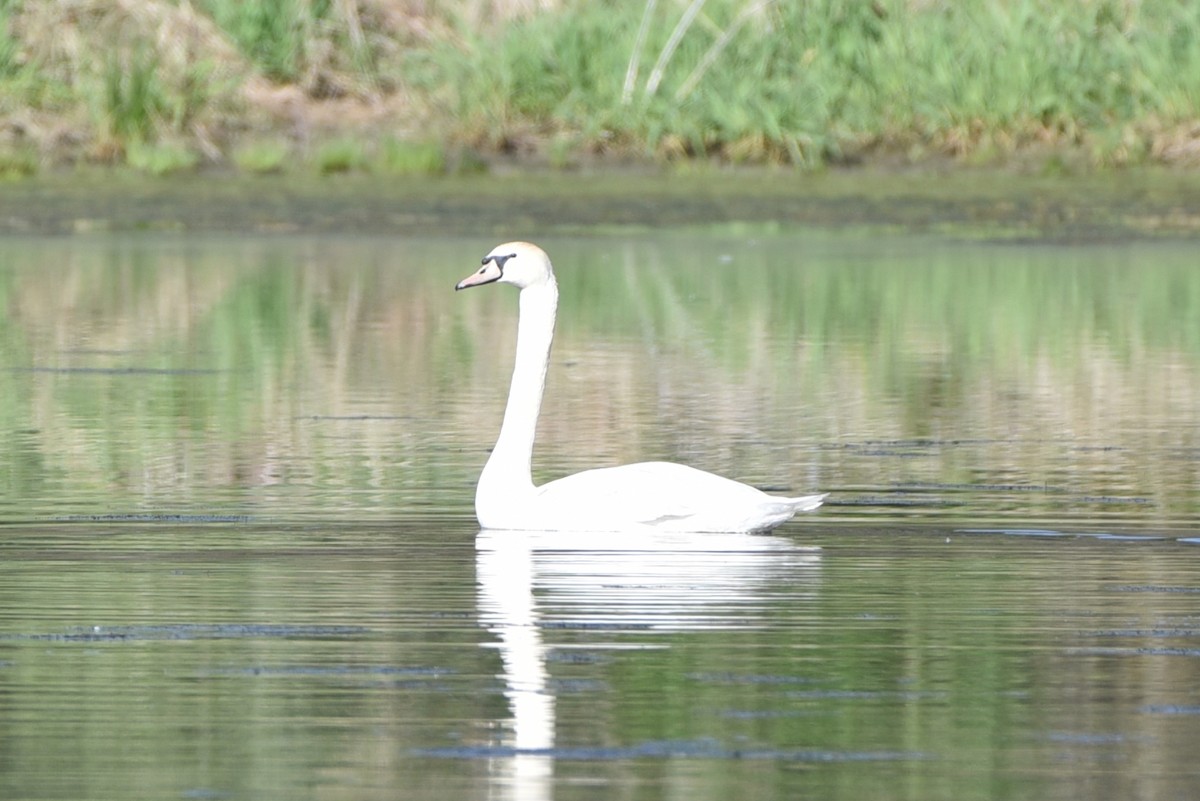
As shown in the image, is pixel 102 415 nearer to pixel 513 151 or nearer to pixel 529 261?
pixel 529 261

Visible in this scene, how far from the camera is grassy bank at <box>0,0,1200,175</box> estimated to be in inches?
957

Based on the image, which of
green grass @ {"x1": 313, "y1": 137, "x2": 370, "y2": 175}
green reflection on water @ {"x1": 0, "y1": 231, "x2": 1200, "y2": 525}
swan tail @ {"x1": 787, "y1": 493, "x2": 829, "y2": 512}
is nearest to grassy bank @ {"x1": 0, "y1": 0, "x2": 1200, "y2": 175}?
green grass @ {"x1": 313, "y1": 137, "x2": 370, "y2": 175}

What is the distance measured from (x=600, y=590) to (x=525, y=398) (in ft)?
6.27

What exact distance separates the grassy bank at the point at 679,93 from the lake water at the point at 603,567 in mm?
8399

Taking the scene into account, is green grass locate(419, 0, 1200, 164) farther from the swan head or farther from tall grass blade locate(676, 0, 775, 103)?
the swan head

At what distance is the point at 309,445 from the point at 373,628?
3.87m

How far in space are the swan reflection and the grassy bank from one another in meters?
16.2

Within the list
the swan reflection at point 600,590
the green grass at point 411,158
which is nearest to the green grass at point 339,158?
the green grass at point 411,158

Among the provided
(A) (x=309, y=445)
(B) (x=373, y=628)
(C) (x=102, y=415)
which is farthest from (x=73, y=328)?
(B) (x=373, y=628)

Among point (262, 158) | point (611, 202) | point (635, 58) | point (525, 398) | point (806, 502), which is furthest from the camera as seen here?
point (262, 158)

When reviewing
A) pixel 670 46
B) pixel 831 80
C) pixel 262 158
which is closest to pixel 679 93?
pixel 670 46

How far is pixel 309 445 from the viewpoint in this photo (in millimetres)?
10445

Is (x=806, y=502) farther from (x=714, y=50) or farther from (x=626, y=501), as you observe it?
(x=714, y=50)

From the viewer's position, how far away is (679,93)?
2425cm
